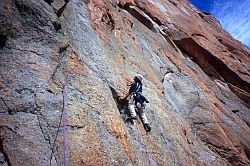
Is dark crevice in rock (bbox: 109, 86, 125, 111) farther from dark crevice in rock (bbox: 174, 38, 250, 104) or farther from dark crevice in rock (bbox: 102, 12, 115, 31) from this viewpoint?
dark crevice in rock (bbox: 174, 38, 250, 104)

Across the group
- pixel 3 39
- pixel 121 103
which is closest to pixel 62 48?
pixel 3 39

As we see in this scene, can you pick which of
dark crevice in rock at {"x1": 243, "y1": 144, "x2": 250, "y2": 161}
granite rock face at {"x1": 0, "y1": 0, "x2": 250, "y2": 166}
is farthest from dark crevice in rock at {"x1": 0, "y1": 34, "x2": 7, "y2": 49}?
dark crevice in rock at {"x1": 243, "y1": 144, "x2": 250, "y2": 161}

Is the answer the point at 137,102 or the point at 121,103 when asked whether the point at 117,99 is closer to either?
the point at 121,103

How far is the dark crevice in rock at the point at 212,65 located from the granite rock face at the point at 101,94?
1.90m

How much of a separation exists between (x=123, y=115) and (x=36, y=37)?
4104mm

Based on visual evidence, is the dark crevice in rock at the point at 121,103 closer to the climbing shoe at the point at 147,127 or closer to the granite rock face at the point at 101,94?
the granite rock face at the point at 101,94

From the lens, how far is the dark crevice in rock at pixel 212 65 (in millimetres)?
25266

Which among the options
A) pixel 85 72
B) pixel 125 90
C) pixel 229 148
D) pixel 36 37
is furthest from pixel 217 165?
pixel 36 37

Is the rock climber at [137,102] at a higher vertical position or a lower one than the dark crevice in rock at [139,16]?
lower

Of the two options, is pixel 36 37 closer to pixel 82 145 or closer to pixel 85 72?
pixel 85 72

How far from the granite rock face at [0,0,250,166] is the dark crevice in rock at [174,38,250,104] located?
6.22 ft

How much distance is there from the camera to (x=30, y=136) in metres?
8.45

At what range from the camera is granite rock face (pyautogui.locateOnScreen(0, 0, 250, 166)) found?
8938mm

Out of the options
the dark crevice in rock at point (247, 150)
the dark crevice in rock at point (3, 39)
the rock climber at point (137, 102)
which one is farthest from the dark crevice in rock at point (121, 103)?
the dark crevice in rock at point (247, 150)
